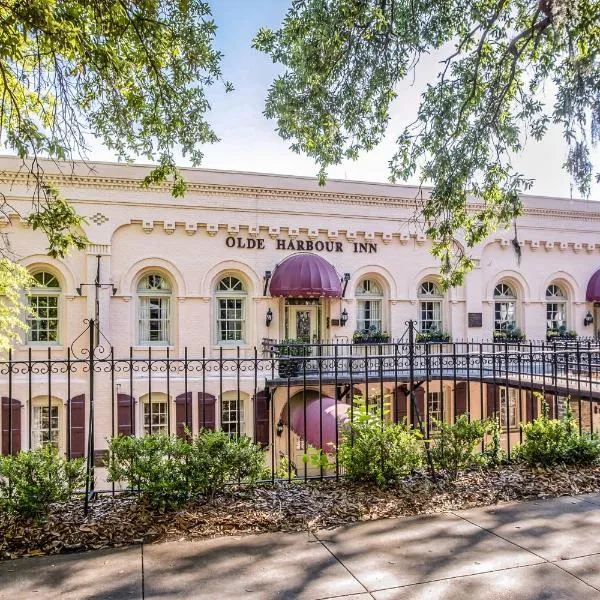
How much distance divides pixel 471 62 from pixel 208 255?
36.5ft

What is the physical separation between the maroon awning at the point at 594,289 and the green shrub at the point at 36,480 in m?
21.7

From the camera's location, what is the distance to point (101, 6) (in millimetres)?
6645

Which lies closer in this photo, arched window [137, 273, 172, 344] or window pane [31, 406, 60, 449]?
window pane [31, 406, 60, 449]

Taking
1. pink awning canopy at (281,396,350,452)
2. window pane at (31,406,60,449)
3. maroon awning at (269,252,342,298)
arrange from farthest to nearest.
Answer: maroon awning at (269,252,342,298) → window pane at (31,406,60,449) → pink awning canopy at (281,396,350,452)

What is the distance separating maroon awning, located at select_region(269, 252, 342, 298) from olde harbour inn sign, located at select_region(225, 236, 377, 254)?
2.49 ft

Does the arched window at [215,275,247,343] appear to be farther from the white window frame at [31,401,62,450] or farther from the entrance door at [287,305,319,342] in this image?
the white window frame at [31,401,62,450]

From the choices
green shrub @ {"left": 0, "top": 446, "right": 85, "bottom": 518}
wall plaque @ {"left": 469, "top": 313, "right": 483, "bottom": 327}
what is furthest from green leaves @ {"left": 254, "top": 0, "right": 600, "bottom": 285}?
wall plaque @ {"left": 469, "top": 313, "right": 483, "bottom": 327}

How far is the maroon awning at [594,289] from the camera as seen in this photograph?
2089 centimetres

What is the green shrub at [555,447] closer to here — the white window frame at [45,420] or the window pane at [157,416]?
the window pane at [157,416]

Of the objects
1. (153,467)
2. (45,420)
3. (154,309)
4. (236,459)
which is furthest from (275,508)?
(154,309)

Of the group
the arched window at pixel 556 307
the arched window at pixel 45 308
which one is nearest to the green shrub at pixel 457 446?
the arched window at pixel 45 308

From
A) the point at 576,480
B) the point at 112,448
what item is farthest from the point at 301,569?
the point at 576,480

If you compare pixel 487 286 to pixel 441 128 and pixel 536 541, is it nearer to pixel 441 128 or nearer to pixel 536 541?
pixel 441 128

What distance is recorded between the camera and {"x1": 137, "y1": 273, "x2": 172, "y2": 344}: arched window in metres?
17.1
